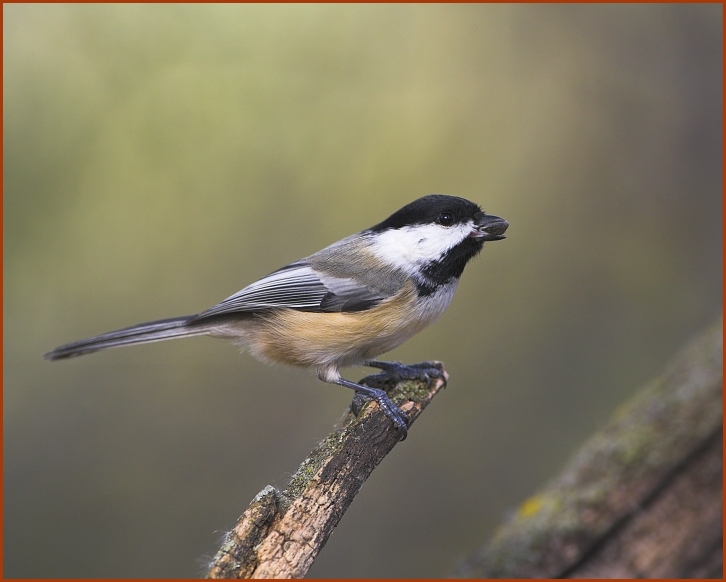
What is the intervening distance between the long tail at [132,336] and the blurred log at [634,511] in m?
1.48

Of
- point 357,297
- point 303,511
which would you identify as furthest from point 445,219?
point 303,511

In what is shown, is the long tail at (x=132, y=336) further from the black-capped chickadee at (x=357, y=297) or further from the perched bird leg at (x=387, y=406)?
the perched bird leg at (x=387, y=406)

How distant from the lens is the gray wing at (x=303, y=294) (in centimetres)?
255

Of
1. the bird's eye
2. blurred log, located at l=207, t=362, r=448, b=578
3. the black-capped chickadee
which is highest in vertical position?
the bird's eye

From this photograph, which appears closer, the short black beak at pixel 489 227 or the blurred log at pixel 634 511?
the short black beak at pixel 489 227

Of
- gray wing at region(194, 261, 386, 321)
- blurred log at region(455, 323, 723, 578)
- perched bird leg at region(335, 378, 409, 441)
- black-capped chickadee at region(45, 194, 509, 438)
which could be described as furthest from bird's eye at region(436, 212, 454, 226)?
blurred log at region(455, 323, 723, 578)

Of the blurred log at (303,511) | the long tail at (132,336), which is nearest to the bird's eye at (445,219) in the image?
the blurred log at (303,511)

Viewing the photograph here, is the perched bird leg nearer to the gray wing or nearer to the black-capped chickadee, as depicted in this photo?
the black-capped chickadee

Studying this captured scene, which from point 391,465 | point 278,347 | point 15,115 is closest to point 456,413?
point 391,465

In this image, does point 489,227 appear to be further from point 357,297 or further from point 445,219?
point 357,297

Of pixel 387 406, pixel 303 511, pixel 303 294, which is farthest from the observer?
pixel 303 294

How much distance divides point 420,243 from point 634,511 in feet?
4.59

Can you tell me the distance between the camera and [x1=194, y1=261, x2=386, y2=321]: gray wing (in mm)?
2553

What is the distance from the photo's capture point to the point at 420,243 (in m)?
2.53
